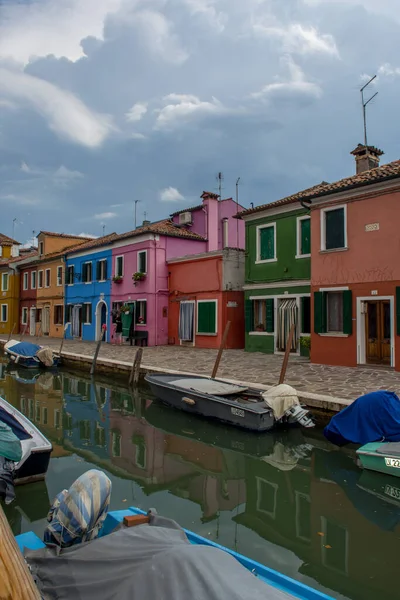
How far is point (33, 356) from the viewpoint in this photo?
18.6m

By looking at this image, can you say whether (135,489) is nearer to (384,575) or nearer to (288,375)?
(384,575)

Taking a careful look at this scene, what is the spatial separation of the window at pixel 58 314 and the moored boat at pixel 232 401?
19.7 m

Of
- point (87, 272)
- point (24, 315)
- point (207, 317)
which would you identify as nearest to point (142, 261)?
point (207, 317)

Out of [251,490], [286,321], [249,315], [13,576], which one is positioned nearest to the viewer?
[13,576]

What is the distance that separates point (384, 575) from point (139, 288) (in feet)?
62.1

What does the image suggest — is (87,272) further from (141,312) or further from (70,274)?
(141,312)

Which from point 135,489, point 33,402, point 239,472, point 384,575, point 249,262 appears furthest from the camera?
point 249,262

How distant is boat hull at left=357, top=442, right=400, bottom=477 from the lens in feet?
20.3

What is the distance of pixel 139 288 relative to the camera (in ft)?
72.5

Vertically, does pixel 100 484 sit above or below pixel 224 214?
below

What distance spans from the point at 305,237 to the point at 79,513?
13716mm

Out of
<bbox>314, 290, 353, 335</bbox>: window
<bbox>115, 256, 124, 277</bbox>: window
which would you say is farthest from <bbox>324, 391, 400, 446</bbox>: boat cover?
<bbox>115, 256, 124, 277</bbox>: window

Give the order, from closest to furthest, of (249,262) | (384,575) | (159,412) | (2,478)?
1. (384,575)
2. (2,478)
3. (159,412)
4. (249,262)

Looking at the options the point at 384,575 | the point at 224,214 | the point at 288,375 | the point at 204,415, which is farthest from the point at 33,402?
the point at 224,214
